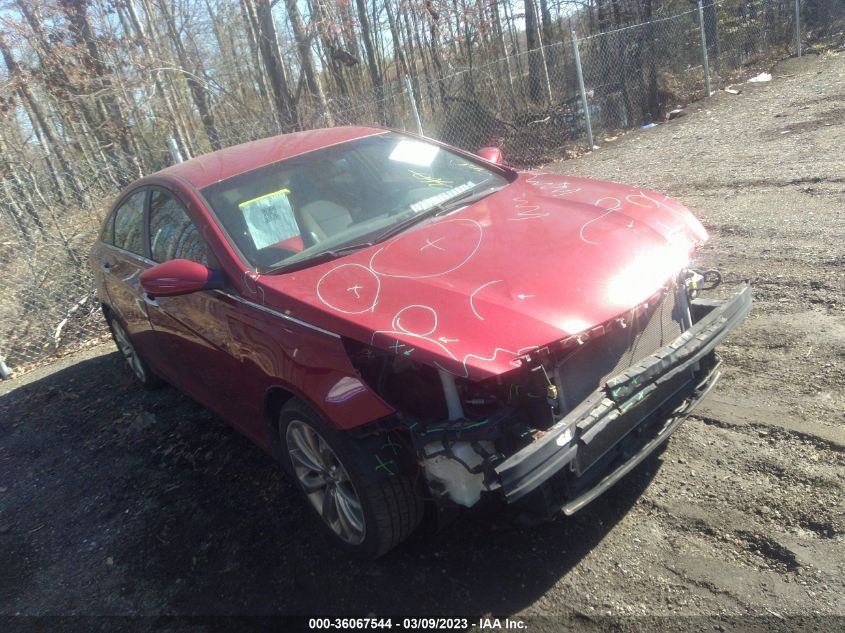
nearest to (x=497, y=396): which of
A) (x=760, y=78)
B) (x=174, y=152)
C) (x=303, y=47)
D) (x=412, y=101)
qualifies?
(x=174, y=152)

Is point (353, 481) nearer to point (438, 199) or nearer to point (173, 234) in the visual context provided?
point (438, 199)

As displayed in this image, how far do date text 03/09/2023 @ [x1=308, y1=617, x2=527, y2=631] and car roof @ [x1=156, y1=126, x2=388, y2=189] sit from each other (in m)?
2.37

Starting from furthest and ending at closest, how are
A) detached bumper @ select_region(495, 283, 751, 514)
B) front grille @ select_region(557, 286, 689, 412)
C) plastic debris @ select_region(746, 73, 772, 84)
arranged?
plastic debris @ select_region(746, 73, 772, 84) < front grille @ select_region(557, 286, 689, 412) < detached bumper @ select_region(495, 283, 751, 514)

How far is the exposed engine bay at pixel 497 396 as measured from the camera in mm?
2352

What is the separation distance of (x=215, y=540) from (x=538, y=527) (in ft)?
5.46

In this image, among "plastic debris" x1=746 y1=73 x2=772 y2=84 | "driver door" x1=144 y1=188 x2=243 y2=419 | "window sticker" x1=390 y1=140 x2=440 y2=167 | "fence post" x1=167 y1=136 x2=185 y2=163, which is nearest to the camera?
"driver door" x1=144 y1=188 x2=243 y2=419

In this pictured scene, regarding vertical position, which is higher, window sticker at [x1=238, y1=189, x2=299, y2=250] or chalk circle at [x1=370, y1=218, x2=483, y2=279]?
window sticker at [x1=238, y1=189, x2=299, y2=250]

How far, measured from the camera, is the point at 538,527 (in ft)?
9.66

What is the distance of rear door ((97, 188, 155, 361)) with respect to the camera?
436cm

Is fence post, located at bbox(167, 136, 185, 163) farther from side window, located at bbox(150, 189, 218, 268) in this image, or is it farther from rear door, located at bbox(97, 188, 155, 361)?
side window, located at bbox(150, 189, 218, 268)

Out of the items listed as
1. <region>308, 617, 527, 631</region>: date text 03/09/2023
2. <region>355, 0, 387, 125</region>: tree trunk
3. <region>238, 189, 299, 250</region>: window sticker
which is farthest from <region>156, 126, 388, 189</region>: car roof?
<region>355, 0, 387, 125</region>: tree trunk

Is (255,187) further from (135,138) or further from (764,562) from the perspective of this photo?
(135,138)

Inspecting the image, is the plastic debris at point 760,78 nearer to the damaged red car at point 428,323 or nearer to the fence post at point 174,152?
the fence post at point 174,152

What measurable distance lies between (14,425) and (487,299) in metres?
5.02
